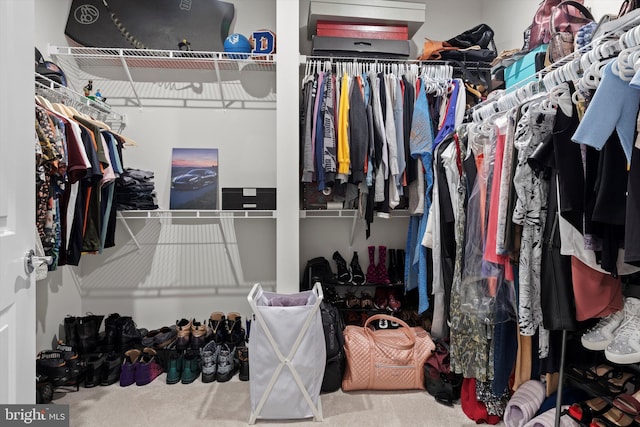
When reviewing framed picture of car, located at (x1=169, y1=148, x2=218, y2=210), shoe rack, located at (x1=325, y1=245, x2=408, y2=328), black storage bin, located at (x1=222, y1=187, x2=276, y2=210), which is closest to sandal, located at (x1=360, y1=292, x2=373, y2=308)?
shoe rack, located at (x1=325, y1=245, x2=408, y2=328)

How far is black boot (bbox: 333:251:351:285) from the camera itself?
2740mm

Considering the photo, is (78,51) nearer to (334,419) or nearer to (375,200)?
(375,200)

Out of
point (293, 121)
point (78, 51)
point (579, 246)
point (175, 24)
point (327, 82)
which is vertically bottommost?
point (579, 246)

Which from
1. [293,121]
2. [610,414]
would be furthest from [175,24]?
[610,414]

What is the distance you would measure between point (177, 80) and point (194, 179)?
0.80 meters

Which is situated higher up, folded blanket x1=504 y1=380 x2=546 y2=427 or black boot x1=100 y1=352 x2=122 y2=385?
folded blanket x1=504 y1=380 x2=546 y2=427

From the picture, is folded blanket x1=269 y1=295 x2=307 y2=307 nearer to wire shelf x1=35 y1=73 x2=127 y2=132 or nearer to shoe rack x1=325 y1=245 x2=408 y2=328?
shoe rack x1=325 y1=245 x2=408 y2=328

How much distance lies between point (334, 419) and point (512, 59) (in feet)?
7.26

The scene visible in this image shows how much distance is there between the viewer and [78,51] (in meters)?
2.52

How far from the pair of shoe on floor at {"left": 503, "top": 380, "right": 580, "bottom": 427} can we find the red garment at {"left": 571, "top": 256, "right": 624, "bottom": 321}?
62cm

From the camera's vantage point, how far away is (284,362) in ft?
6.06

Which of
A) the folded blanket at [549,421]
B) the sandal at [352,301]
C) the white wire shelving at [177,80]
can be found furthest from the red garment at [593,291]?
the white wire shelving at [177,80]

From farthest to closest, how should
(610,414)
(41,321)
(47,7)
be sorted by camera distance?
(47,7), (41,321), (610,414)

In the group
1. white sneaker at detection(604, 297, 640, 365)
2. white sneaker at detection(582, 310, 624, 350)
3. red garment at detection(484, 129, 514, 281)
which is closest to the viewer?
white sneaker at detection(604, 297, 640, 365)
